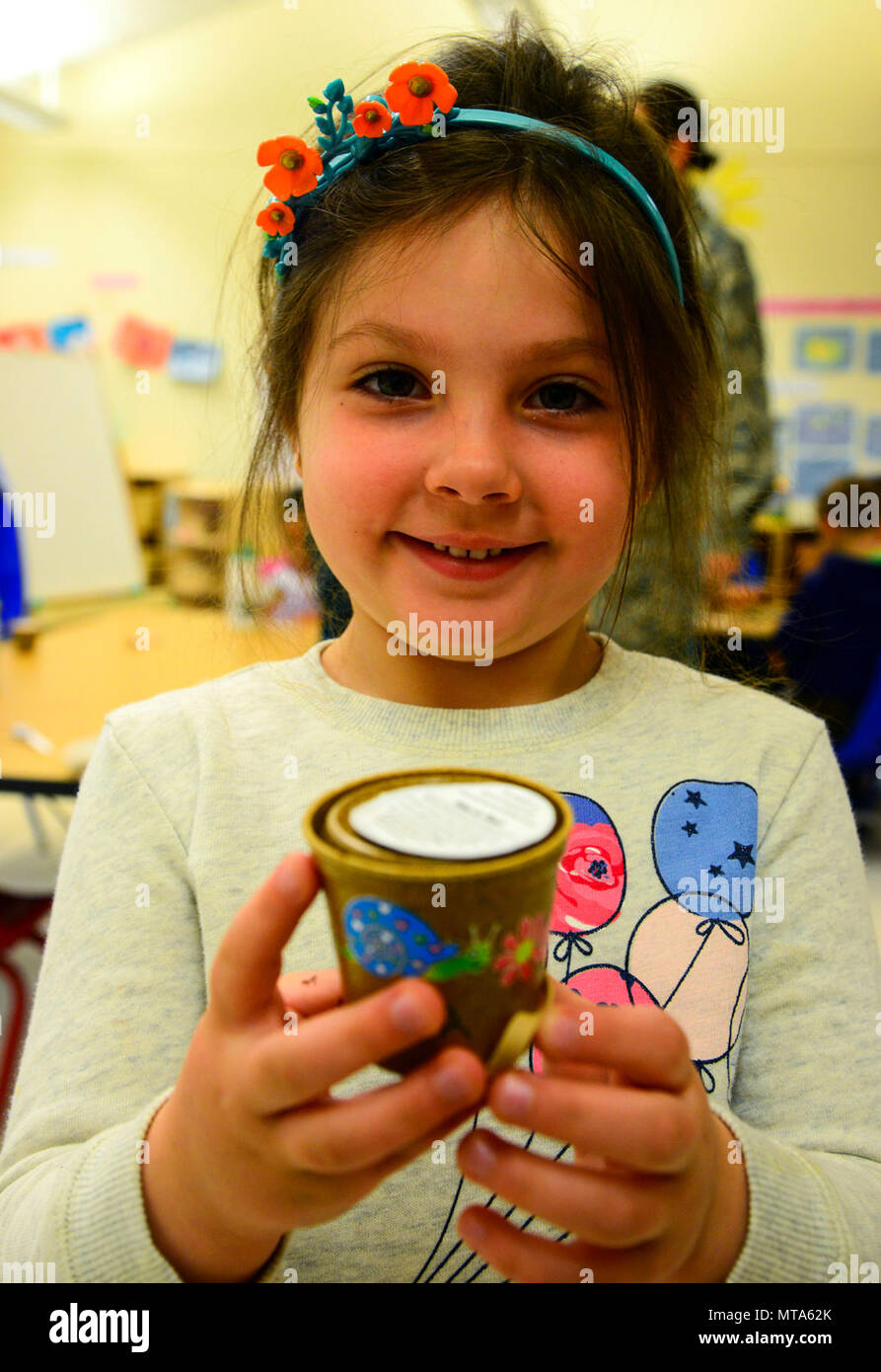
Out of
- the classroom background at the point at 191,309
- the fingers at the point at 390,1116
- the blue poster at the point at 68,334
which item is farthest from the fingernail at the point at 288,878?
the blue poster at the point at 68,334

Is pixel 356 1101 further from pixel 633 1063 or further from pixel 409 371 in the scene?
pixel 409 371

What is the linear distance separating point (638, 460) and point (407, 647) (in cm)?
29

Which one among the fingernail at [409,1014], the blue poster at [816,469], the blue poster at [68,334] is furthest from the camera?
the blue poster at [68,334]

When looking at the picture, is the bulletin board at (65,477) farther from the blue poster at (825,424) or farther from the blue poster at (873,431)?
the blue poster at (873,431)

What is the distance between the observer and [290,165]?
0.97 meters

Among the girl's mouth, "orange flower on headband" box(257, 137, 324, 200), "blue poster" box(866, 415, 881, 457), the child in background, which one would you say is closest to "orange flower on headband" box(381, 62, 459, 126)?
"orange flower on headband" box(257, 137, 324, 200)

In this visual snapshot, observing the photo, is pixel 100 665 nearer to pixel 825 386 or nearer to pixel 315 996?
pixel 315 996

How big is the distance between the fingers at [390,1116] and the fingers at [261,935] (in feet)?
0.24

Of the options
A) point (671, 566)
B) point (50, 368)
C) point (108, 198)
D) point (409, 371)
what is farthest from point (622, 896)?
point (108, 198)

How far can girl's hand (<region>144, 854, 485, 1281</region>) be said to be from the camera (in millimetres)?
477

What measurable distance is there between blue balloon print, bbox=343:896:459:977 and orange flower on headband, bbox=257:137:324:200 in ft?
2.51

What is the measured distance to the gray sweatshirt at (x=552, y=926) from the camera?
2.46ft

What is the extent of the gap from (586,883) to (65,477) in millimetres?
2948
